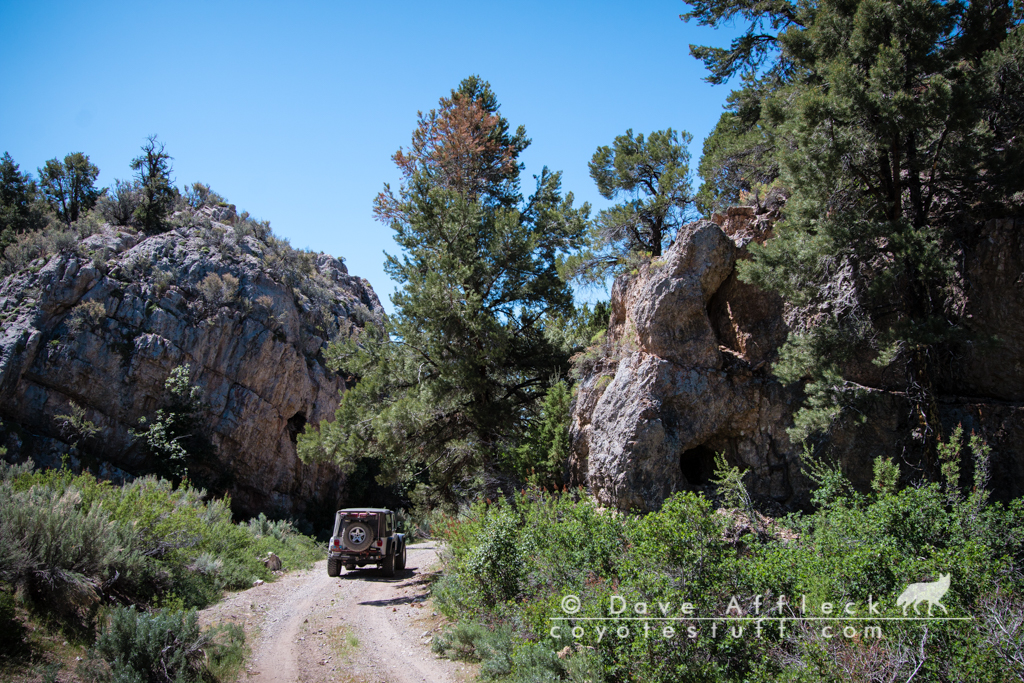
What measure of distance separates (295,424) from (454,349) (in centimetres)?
1939

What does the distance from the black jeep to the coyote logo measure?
43.8 feet

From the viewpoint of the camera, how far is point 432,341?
1415 cm

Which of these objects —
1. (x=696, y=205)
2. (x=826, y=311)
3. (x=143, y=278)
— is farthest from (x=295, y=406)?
(x=826, y=311)

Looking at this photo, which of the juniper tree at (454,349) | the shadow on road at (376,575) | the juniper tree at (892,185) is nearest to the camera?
the juniper tree at (892,185)

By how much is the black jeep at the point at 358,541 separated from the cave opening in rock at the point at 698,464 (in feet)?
30.3

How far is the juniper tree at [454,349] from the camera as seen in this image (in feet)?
45.6

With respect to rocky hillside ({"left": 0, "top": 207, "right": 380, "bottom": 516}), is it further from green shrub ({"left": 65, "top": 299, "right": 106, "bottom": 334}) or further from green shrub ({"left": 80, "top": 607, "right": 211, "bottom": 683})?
green shrub ({"left": 80, "top": 607, "right": 211, "bottom": 683})

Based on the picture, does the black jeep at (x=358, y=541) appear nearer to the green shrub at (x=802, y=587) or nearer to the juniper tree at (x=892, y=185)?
the green shrub at (x=802, y=587)

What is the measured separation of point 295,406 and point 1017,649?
29363 mm

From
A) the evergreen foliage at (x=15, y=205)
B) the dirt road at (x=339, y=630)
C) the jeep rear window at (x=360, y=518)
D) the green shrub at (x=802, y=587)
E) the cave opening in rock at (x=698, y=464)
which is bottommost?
the dirt road at (x=339, y=630)

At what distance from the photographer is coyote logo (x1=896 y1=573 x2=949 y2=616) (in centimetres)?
492

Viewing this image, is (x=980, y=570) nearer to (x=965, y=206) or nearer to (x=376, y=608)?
(x=965, y=206)

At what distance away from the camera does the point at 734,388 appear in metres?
10.2

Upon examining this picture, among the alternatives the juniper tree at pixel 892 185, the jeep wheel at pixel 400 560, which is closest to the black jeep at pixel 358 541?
the jeep wheel at pixel 400 560
